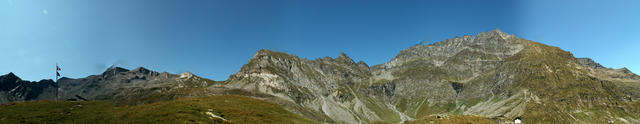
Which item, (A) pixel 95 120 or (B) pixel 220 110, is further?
(B) pixel 220 110

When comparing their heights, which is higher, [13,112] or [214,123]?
[13,112]

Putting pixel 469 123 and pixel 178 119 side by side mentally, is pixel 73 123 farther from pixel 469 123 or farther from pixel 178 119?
pixel 469 123

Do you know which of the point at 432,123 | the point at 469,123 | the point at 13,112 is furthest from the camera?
the point at 13,112

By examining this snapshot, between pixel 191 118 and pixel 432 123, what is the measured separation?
39384mm

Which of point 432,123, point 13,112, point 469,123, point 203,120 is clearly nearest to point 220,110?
point 203,120

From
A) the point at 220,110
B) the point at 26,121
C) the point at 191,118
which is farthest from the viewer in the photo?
the point at 220,110

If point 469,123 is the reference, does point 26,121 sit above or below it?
above

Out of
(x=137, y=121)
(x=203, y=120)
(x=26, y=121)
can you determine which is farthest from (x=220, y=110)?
(x=26, y=121)

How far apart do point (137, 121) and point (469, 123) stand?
4983 cm

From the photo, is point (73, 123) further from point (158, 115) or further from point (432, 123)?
point (432, 123)

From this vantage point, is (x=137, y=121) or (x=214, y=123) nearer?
(x=137, y=121)

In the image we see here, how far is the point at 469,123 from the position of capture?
40.5 m

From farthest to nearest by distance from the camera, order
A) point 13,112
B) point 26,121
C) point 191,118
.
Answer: point 13,112, point 191,118, point 26,121

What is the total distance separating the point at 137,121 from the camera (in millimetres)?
46562
